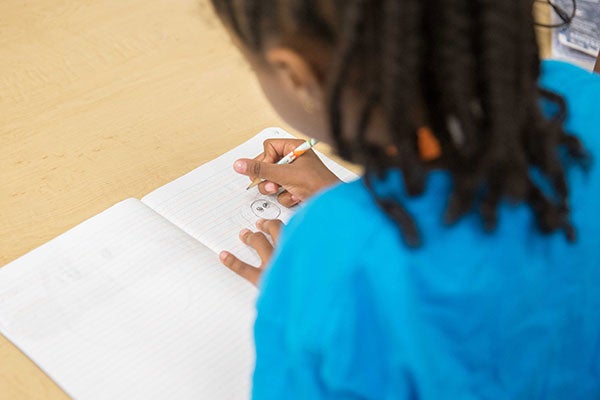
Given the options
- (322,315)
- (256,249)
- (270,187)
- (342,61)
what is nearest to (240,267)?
(256,249)

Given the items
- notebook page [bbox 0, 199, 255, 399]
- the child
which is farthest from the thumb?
the child

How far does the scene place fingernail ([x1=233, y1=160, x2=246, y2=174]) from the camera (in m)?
0.98

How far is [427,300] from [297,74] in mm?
179

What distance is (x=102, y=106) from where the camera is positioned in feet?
3.69

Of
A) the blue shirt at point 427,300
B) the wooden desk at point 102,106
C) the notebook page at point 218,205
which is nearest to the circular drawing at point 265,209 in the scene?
the notebook page at point 218,205

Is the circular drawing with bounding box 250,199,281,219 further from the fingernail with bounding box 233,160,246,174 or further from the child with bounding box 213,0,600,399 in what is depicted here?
the child with bounding box 213,0,600,399

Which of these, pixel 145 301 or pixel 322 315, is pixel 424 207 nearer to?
pixel 322 315

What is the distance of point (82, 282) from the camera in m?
0.85

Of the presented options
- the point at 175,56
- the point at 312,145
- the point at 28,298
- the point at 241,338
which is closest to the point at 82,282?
the point at 28,298

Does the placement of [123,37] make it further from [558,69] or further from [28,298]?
[558,69]

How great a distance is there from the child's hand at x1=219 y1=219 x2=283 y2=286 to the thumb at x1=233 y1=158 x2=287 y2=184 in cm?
7

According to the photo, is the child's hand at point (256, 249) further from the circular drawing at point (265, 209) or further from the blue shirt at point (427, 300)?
the blue shirt at point (427, 300)

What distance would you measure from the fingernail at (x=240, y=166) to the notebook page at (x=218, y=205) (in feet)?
0.08

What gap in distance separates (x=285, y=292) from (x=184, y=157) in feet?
1.63
